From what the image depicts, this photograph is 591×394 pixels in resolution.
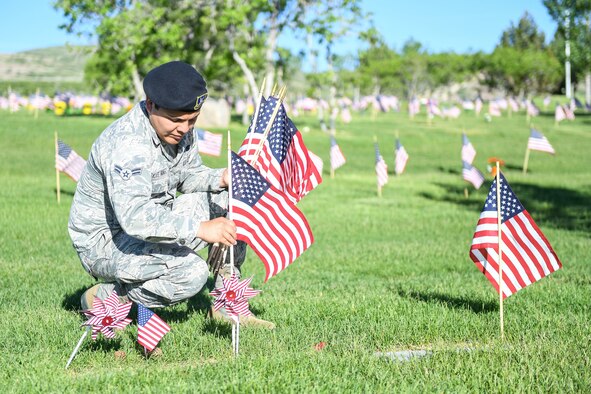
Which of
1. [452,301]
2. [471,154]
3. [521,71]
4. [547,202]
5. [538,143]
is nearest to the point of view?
[452,301]

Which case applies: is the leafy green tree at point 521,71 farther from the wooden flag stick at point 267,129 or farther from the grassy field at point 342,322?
the wooden flag stick at point 267,129

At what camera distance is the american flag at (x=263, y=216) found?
488 centimetres

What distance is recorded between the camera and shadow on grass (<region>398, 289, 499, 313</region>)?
641cm

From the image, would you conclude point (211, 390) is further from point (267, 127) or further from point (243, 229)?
point (267, 127)

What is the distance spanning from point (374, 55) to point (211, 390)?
362ft

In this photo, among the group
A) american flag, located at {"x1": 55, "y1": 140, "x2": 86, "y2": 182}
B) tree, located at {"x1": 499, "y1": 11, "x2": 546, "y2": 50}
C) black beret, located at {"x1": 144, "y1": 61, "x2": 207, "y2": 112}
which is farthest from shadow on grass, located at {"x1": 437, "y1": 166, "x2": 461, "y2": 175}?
tree, located at {"x1": 499, "y1": 11, "x2": 546, "y2": 50}

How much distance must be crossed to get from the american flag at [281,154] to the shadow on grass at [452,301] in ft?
4.66

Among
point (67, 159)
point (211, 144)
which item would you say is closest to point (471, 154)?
point (211, 144)

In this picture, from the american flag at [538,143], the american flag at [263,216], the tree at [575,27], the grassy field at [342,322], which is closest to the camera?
the grassy field at [342,322]

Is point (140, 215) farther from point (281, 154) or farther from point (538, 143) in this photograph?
point (538, 143)

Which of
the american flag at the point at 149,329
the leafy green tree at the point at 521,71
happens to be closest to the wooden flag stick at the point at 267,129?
the american flag at the point at 149,329

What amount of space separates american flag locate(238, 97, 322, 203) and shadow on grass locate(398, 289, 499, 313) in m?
1.42

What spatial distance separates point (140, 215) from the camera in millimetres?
4566

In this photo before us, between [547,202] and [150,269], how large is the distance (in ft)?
46.8
